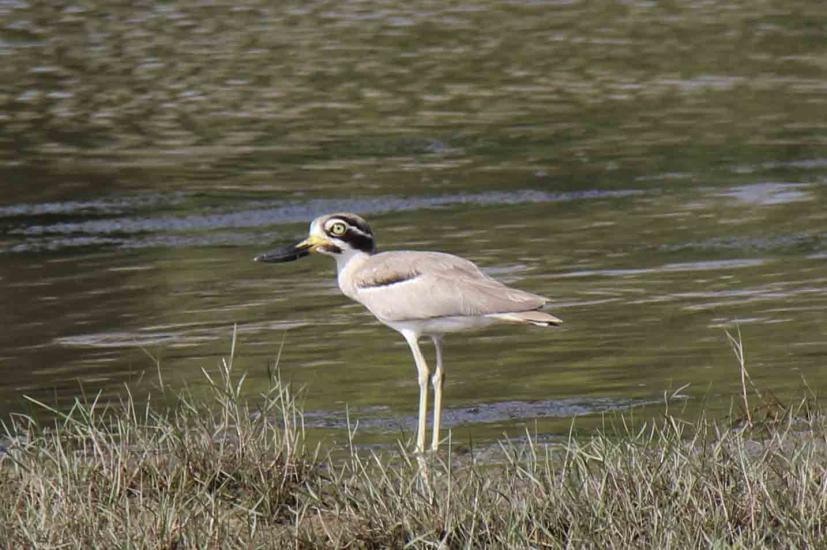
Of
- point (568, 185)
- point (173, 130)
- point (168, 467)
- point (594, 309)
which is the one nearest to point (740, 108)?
point (568, 185)

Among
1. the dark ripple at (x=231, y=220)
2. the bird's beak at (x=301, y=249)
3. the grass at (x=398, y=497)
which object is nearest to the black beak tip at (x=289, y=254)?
the bird's beak at (x=301, y=249)

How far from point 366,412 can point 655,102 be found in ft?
35.7

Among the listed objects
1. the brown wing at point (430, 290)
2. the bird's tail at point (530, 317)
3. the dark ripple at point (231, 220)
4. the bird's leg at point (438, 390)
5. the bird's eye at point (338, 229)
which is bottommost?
the dark ripple at point (231, 220)

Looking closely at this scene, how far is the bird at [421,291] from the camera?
27.0 feet

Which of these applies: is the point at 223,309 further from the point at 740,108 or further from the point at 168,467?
the point at 740,108

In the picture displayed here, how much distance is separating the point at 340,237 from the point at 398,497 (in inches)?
107

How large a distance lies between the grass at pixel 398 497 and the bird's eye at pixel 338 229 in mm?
1715

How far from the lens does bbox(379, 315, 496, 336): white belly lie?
330 inches

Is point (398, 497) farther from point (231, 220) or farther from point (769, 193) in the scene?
point (769, 193)

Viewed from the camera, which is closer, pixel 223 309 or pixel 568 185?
pixel 223 309

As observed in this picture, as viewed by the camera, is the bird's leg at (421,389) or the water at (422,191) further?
Answer: the water at (422,191)

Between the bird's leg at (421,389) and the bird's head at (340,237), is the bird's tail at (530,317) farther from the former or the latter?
the bird's head at (340,237)

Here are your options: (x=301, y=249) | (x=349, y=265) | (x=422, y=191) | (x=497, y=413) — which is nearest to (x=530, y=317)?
(x=497, y=413)

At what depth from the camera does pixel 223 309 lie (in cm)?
1168
